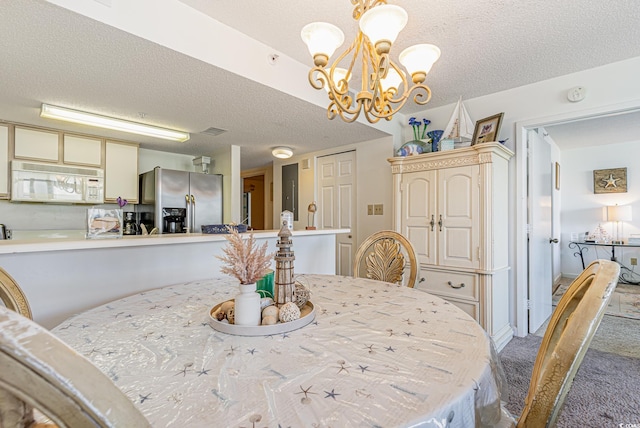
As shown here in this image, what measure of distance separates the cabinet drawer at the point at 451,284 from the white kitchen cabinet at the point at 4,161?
414cm

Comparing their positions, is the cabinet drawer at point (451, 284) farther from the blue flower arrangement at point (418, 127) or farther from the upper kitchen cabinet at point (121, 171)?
the upper kitchen cabinet at point (121, 171)

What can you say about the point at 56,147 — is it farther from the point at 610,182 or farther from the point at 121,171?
the point at 610,182

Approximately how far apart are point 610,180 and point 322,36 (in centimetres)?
589

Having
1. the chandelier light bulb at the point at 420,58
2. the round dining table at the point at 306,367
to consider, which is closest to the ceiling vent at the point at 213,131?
the chandelier light bulb at the point at 420,58

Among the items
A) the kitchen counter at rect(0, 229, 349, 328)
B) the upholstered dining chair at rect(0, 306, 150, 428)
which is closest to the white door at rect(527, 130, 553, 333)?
the kitchen counter at rect(0, 229, 349, 328)

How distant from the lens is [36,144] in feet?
9.78

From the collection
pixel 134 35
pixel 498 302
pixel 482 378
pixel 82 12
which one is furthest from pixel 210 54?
pixel 498 302

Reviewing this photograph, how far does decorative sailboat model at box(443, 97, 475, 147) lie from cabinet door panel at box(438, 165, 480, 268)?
36 centimetres

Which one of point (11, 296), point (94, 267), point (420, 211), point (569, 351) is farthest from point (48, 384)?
point (420, 211)

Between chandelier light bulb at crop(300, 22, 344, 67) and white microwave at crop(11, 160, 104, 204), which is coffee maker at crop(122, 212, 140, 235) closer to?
white microwave at crop(11, 160, 104, 204)

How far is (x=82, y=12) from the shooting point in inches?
55.2

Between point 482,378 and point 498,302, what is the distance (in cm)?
231

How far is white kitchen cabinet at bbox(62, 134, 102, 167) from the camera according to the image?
3.14 meters

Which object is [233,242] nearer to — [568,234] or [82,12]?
[82,12]
